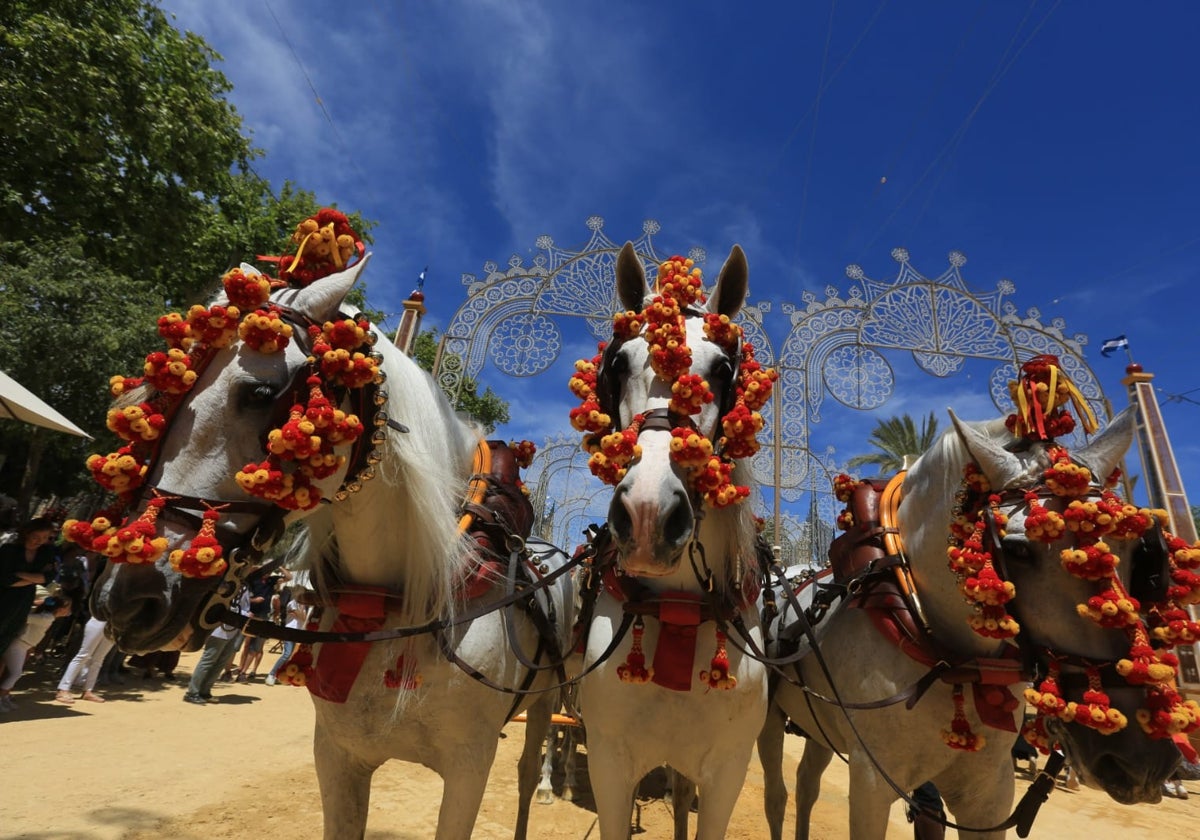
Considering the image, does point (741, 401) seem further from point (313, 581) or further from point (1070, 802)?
point (1070, 802)

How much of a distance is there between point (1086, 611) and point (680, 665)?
1.28m

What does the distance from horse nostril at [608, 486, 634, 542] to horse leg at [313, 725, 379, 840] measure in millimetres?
1313

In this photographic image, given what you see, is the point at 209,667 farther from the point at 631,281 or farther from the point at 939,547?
the point at 939,547

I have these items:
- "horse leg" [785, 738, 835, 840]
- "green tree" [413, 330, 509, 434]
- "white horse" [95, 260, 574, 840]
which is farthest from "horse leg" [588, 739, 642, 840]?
"green tree" [413, 330, 509, 434]

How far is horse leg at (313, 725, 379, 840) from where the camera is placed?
211cm

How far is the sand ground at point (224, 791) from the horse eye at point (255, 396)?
144 inches

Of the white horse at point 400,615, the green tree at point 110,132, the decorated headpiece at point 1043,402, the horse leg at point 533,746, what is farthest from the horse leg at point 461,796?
the green tree at point 110,132

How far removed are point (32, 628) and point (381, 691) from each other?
7030mm

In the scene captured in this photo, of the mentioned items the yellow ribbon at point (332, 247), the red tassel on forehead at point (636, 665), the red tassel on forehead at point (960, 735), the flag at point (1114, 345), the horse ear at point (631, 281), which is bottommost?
the red tassel on forehead at point (960, 735)

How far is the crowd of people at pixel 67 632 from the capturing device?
5691mm

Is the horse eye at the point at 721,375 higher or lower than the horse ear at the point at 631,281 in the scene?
lower

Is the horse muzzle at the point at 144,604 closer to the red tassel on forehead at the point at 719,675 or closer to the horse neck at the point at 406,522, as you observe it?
the horse neck at the point at 406,522

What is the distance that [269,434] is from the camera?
1.58 metres

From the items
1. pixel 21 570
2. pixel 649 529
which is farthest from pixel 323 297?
pixel 21 570
